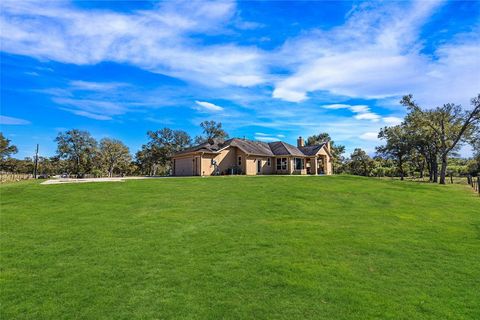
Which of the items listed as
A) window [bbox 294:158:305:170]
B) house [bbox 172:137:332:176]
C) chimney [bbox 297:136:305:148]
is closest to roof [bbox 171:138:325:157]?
house [bbox 172:137:332:176]

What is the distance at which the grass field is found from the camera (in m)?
4.71

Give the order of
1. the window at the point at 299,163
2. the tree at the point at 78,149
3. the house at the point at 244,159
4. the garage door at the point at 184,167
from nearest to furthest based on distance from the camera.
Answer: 1. the house at the point at 244,159
2. the garage door at the point at 184,167
3. the window at the point at 299,163
4. the tree at the point at 78,149

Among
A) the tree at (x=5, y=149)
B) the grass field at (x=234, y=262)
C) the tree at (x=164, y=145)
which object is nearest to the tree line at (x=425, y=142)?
the grass field at (x=234, y=262)

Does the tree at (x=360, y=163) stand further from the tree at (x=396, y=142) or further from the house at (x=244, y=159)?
the house at (x=244, y=159)

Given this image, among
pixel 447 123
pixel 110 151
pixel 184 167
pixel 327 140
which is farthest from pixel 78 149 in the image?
pixel 447 123

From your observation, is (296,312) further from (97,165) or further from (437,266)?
(97,165)

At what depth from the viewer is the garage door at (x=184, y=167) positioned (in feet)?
103

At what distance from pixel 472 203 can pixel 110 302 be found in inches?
781

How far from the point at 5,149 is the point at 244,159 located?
57446mm

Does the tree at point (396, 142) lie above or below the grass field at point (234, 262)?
above

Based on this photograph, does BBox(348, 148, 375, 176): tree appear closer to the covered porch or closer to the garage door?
the covered porch

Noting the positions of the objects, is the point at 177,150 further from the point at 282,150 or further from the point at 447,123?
the point at 447,123

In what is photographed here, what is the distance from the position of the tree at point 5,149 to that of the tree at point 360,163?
A: 245 feet

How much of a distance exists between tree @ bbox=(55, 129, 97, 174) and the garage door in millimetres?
29964
